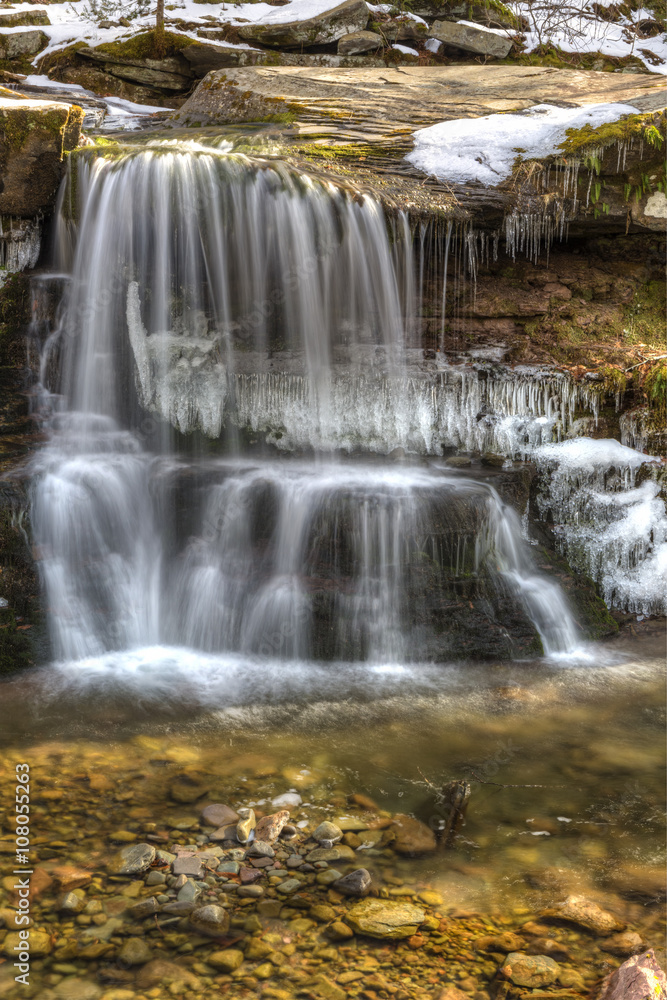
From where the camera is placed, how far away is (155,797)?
3488 mm

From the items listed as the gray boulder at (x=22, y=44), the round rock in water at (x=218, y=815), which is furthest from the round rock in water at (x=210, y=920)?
the gray boulder at (x=22, y=44)

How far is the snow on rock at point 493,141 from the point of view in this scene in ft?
23.2

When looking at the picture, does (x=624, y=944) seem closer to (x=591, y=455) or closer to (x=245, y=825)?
(x=245, y=825)

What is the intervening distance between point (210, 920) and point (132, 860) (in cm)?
45

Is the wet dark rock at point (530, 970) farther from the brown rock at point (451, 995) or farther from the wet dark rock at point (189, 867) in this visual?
the wet dark rock at point (189, 867)

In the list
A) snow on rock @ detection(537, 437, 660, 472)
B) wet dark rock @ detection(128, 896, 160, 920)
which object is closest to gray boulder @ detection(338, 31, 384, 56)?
snow on rock @ detection(537, 437, 660, 472)

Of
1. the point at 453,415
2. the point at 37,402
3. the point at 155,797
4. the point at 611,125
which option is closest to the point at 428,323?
the point at 453,415

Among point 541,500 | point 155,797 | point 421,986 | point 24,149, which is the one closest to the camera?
point 421,986

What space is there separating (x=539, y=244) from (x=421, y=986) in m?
6.54

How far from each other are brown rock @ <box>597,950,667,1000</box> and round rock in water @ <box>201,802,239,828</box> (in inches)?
60.8

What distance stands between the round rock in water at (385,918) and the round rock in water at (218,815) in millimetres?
708

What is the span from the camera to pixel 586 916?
2.84m

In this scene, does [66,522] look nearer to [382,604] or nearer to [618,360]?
[382,604]

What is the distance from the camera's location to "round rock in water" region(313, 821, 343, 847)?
10.5ft
